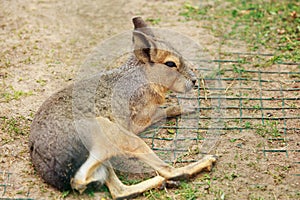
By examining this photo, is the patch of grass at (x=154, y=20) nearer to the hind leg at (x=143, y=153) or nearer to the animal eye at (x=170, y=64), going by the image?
the animal eye at (x=170, y=64)

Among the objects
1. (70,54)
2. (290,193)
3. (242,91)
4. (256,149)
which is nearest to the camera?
(290,193)

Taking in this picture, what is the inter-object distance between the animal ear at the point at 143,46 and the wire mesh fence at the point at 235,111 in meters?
0.88

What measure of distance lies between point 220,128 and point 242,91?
91 cm

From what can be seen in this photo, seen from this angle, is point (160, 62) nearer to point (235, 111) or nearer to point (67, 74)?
point (235, 111)

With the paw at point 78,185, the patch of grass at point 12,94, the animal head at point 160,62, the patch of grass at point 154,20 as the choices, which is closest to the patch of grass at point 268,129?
the animal head at point 160,62

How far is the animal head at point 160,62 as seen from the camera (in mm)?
5484

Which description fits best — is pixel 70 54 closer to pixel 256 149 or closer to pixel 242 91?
pixel 242 91

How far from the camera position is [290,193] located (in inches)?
181

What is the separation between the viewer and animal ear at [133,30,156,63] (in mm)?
5422

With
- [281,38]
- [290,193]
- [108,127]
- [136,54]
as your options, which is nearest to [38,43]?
[136,54]

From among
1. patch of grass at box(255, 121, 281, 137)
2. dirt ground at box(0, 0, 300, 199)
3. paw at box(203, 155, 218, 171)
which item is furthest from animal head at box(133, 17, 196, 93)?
paw at box(203, 155, 218, 171)

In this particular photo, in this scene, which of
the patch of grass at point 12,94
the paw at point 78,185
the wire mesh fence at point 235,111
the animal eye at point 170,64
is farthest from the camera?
the patch of grass at point 12,94

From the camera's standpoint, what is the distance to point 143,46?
5.47 metres

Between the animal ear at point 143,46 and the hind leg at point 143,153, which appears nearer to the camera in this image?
the hind leg at point 143,153
